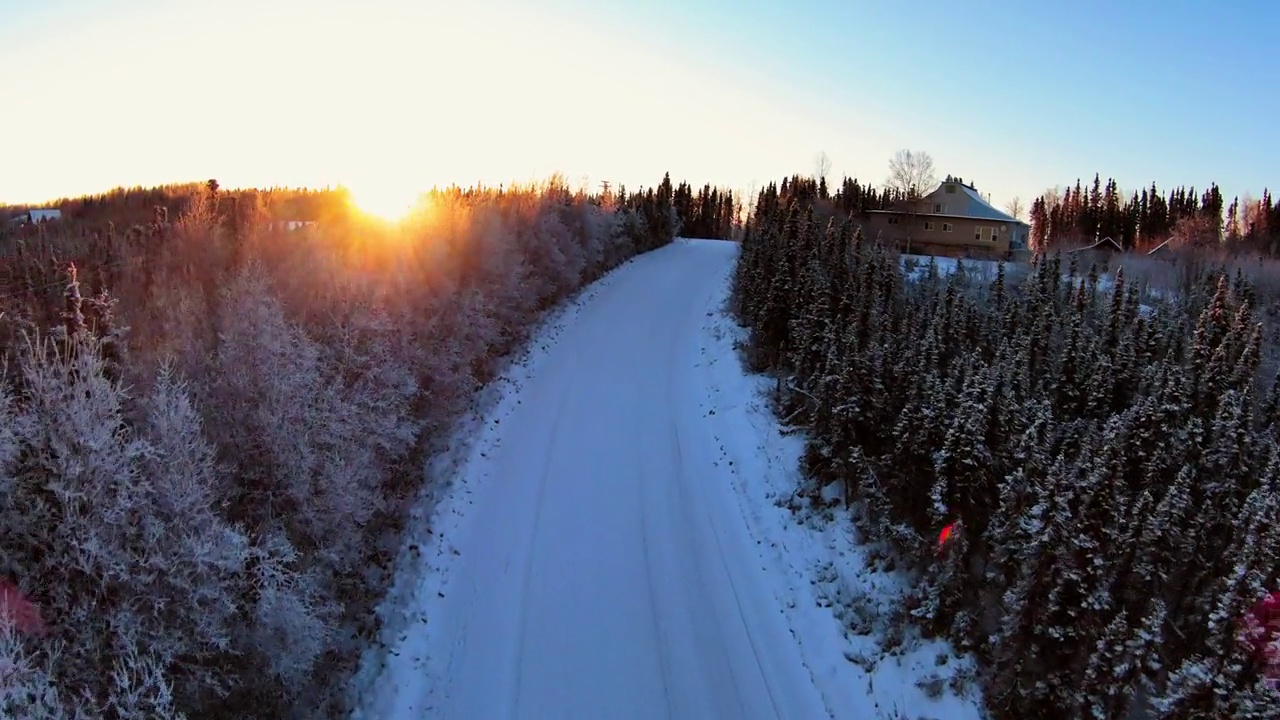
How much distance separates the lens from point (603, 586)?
12148mm

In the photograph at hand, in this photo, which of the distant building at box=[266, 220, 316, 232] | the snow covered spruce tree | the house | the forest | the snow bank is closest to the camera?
the forest

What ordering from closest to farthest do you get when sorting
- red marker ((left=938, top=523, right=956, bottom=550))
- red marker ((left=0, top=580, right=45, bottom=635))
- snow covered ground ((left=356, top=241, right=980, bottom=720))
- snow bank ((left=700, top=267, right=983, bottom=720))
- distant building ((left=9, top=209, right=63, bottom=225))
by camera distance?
red marker ((left=0, top=580, right=45, bottom=635)), snow bank ((left=700, top=267, right=983, bottom=720)), snow covered ground ((left=356, top=241, right=980, bottom=720)), red marker ((left=938, top=523, right=956, bottom=550)), distant building ((left=9, top=209, right=63, bottom=225))

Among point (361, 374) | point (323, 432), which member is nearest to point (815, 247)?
point (361, 374)

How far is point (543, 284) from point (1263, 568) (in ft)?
83.6

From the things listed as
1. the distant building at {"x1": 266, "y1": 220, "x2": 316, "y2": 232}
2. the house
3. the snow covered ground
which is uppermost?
the house

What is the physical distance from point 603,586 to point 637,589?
1.98 feet

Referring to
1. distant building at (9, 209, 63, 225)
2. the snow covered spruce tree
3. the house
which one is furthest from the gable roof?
distant building at (9, 209, 63, 225)

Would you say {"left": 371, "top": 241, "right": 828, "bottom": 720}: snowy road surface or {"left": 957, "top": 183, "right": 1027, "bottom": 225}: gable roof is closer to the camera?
{"left": 371, "top": 241, "right": 828, "bottom": 720}: snowy road surface

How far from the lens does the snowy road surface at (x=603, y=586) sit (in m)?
9.88

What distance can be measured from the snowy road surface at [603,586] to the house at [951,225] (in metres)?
40.0

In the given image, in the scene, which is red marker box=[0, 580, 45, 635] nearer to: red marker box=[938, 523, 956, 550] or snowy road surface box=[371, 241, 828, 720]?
snowy road surface box=[371, 241, 828, 720]

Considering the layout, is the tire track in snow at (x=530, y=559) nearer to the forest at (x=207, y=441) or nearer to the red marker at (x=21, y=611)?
the forest at (x=207, y=441)

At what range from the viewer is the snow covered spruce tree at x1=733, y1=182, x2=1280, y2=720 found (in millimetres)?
7980

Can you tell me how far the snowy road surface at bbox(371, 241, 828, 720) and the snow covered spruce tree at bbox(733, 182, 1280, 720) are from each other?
8.43 feet
